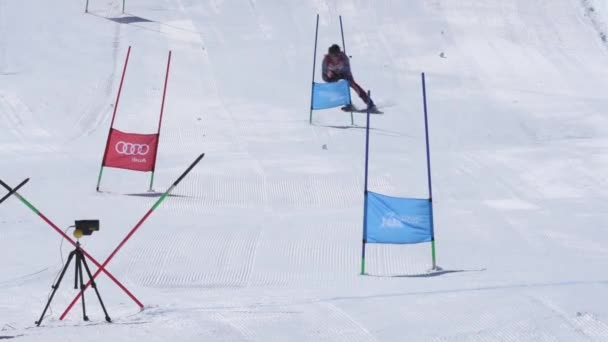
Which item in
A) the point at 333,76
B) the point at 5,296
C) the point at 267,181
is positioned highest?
the point at 333,76

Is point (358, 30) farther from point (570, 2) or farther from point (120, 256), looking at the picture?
point (120, 256)

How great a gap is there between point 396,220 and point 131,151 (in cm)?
410

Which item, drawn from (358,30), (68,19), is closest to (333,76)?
(358,30)

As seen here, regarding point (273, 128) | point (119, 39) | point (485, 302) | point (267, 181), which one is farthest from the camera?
point (119, 39)

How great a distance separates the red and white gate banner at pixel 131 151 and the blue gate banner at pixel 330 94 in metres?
3.90

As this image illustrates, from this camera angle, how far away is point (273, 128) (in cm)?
1606

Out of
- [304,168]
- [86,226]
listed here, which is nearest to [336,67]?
[304,168]

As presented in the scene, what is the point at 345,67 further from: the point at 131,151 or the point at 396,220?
the point at 396,220

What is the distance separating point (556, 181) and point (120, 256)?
18.9 feet

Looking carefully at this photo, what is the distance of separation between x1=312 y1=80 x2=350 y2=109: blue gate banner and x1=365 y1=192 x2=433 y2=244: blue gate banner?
6559 mm

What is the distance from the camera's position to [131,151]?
12484 mm

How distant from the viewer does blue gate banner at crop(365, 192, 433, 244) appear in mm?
9305

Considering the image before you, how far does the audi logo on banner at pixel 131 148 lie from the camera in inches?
490

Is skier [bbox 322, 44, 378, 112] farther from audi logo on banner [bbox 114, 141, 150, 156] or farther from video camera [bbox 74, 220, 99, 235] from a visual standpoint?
video camera [bbox 74, 220, 99, 235]
